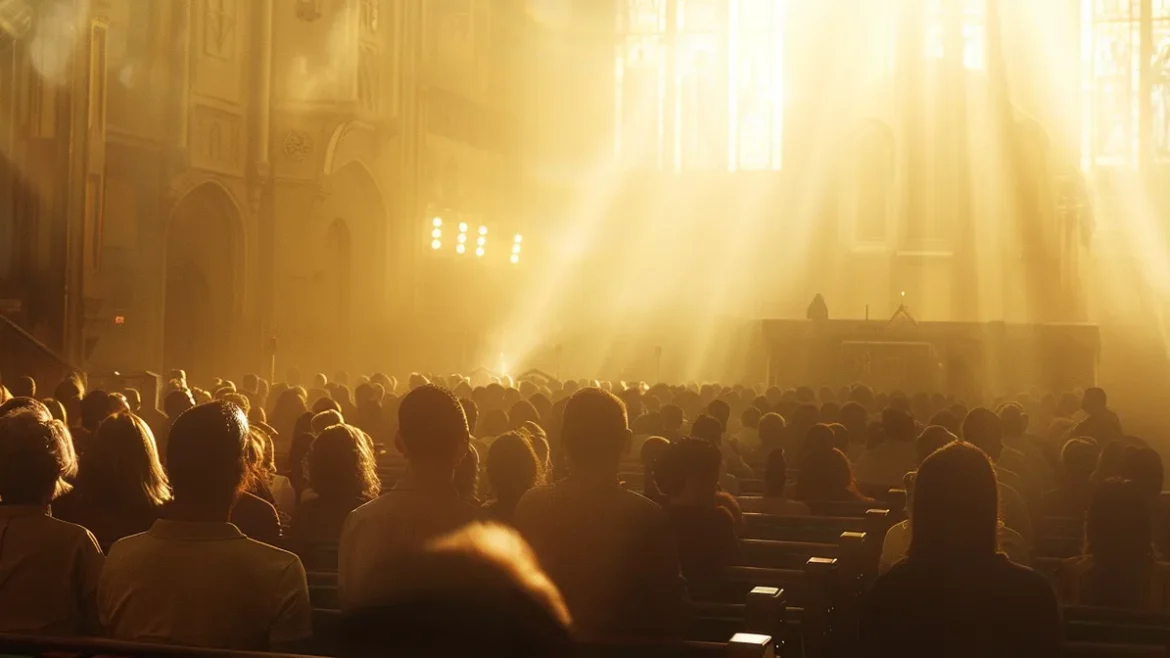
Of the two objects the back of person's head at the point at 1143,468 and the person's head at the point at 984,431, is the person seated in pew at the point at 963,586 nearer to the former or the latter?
the back of person's head at the point at 1143,468

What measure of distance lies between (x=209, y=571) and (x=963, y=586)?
5.87 feet

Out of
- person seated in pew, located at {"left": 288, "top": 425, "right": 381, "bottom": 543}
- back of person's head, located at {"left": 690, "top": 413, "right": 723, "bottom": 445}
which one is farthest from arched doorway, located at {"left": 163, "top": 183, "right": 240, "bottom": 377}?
person seated in pew, located at {"left": 288, "top": 425, "right": 381, "bottom": 543}

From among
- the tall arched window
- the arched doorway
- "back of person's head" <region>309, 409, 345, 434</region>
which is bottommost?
"back of person's head" <region>309, 409, 345, 434</region>

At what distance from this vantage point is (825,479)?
8125 mm

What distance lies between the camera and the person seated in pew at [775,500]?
784 cm

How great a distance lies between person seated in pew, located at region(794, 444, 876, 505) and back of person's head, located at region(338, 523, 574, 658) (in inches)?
230

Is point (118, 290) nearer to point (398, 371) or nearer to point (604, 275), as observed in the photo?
point (398, 371)

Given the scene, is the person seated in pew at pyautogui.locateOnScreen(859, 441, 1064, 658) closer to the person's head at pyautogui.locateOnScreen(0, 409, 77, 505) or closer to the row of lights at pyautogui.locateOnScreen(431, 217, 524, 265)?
the person's head at pyautogui.locateOnScreen(0, 409, 77, 505)

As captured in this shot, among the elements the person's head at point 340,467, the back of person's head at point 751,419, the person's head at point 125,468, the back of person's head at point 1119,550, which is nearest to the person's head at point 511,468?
the person's head at point 340,467

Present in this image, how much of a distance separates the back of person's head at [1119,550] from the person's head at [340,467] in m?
3.13

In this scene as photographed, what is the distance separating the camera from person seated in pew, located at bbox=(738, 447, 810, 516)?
7.84 m

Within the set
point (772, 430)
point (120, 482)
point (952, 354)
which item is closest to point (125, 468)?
point (120, 482)

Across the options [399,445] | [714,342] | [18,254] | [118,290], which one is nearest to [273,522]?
[399,445]

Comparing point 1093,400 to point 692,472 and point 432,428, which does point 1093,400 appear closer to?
point 692,472
